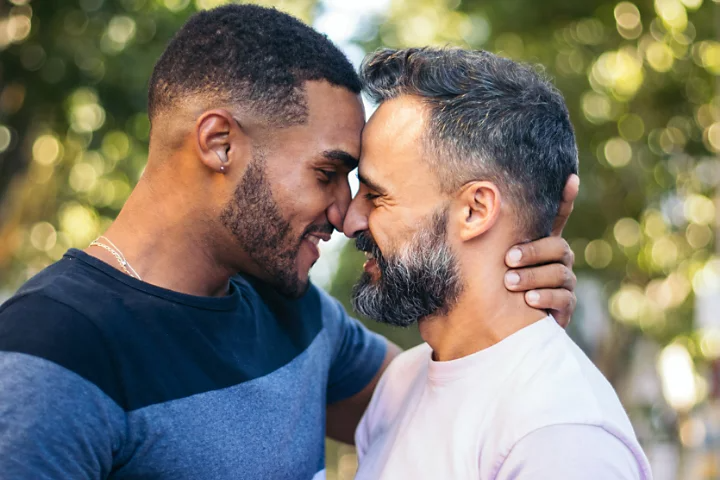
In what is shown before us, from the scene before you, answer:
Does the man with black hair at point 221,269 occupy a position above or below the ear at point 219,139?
below

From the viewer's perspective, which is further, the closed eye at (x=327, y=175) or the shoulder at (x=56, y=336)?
the closed eye at (x=327, y=175)

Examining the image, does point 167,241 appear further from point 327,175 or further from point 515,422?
point 515,422

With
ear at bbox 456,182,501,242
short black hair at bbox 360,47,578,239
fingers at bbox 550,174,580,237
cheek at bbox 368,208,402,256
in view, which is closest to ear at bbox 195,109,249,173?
cheek at bbox 368,208,402,256

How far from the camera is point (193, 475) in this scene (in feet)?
7.89

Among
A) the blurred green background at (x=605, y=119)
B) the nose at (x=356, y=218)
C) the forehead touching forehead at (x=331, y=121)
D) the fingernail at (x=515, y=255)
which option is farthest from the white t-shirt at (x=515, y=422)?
the blurred green background at (x=605, y=119)

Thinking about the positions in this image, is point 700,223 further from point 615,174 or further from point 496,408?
point 496,408

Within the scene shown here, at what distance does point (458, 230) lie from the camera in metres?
2.69

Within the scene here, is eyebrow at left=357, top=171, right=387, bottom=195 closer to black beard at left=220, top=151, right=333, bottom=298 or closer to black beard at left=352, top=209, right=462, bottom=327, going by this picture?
black beard at left=352, top=209, right=462, bottom=327

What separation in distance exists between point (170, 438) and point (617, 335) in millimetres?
Answer: 8285

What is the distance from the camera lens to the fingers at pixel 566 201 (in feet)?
9.16

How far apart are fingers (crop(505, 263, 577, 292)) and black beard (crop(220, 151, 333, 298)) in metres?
0.75

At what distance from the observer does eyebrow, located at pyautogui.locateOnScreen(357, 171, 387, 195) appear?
9.22ft

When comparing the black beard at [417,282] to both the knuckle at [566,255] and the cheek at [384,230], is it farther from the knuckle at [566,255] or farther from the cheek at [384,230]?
the knuckle at [566,255]

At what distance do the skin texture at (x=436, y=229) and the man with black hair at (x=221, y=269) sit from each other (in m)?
0.07
